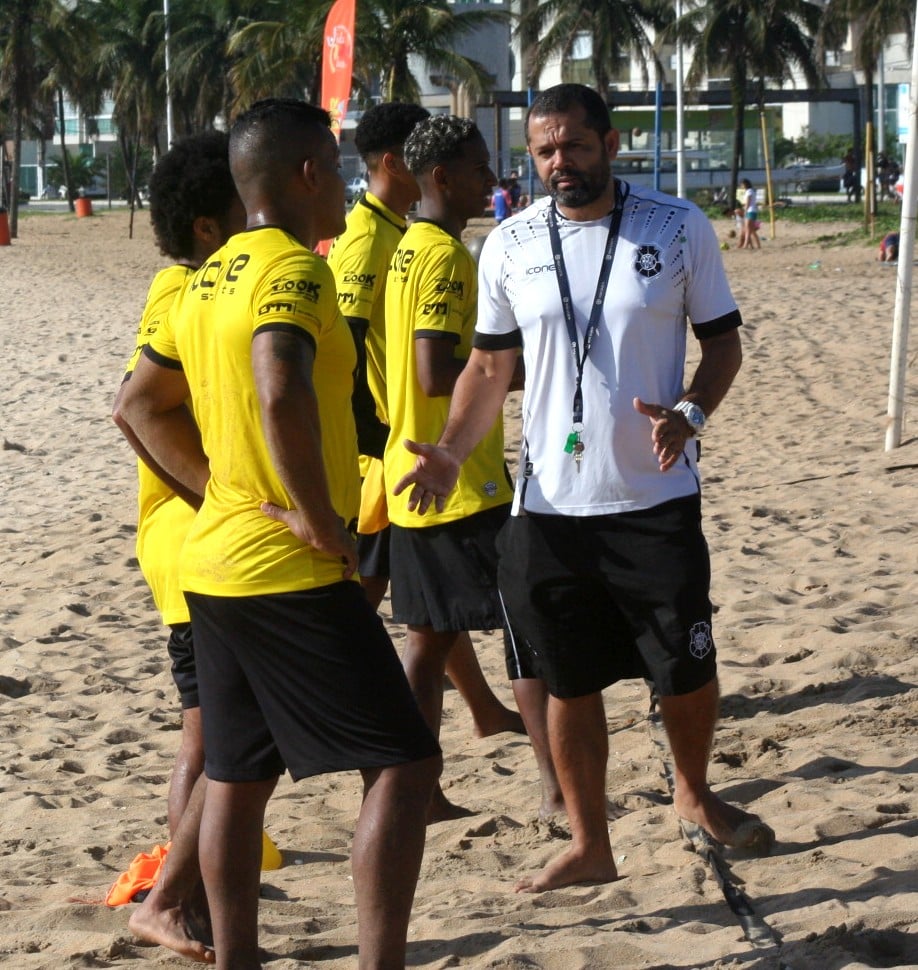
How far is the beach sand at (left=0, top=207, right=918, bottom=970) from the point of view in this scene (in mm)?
3430

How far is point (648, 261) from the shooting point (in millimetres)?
3553

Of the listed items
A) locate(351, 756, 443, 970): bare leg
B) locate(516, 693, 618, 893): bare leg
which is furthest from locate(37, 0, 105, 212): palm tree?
locate(351, 756, 443, 970): bare leg

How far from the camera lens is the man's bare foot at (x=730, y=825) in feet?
12.5

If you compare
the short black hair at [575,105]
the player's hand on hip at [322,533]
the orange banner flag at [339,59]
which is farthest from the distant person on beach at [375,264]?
the orange banner flag at [339,59]

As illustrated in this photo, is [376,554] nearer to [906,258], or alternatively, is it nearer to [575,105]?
[575,105]

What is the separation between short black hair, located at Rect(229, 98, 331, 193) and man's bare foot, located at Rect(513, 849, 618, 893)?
1.86m

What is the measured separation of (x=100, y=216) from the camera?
5775 cm

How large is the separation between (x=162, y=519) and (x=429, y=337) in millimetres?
1015

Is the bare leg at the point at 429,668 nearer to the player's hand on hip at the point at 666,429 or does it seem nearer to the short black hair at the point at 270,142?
the player's hand on hip at the point at 666,429

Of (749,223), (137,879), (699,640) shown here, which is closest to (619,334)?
(699,640)

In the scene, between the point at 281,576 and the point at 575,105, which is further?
the point at 575,105

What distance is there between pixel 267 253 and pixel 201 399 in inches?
13.7

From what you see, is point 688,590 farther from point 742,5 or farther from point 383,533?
point 742,5

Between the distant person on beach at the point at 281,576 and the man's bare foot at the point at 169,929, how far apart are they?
0.46 meters
